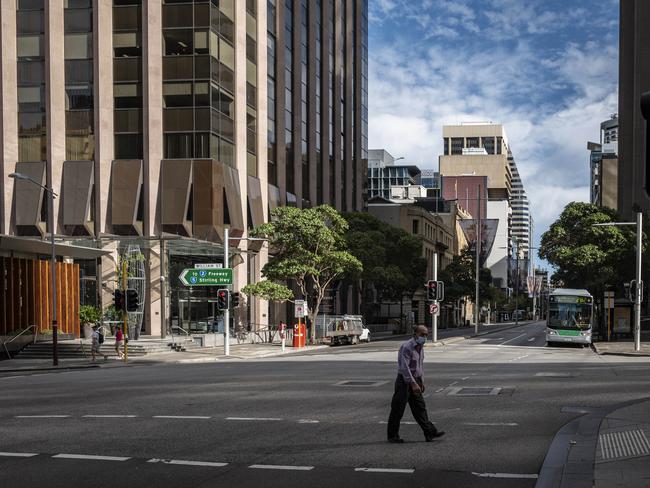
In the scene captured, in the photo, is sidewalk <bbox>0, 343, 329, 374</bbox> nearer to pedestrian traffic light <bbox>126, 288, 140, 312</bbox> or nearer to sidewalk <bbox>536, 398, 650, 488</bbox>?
pedestrian traffic light <bbox>126, 288, 140, 312</bbox>

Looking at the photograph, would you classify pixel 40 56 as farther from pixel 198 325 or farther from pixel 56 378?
pixel 56 378

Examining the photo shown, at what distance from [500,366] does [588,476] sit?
19.3m

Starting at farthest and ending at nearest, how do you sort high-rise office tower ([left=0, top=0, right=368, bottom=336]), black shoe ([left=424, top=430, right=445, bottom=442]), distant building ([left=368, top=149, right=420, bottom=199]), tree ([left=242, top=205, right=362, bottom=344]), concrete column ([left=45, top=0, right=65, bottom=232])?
distant building ([left=368, top=149, right=420, bottom=199]) → concrete column ([left=45, top=0, right=65, bottom=232]) → high-rise office tower ([left=0, top=0, right=368, bottom=336]) → tree ([left=242, top=205, right=362, bottom=344]) → black shoe ([left=424, top=430, right=445, bottom=442])

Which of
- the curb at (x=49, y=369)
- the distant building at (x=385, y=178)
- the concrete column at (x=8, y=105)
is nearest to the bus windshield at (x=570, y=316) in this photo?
the curb at (x=49, y=369)

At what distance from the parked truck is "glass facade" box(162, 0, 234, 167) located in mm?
13995

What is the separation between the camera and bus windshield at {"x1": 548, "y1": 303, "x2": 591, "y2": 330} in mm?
45250

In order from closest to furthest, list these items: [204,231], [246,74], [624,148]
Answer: [204,231] < [246,74] < [624,148]

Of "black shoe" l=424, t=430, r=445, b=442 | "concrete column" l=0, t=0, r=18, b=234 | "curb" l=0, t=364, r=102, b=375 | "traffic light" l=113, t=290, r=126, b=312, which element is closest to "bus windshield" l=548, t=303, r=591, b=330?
"traffic light" l=113, t=290, r=126, b=312

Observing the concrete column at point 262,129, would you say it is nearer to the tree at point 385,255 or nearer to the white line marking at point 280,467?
the tree at point 385,255

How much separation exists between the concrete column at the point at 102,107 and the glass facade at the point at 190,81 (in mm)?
3694

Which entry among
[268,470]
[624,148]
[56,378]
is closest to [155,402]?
[268,470]

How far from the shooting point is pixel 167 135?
52469 mm

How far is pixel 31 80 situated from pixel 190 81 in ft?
36.6

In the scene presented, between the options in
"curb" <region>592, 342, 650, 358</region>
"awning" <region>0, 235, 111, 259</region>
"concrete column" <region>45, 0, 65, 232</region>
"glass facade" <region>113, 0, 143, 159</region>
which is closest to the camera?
"curb" <region>592, 342, 650, 358</region>
